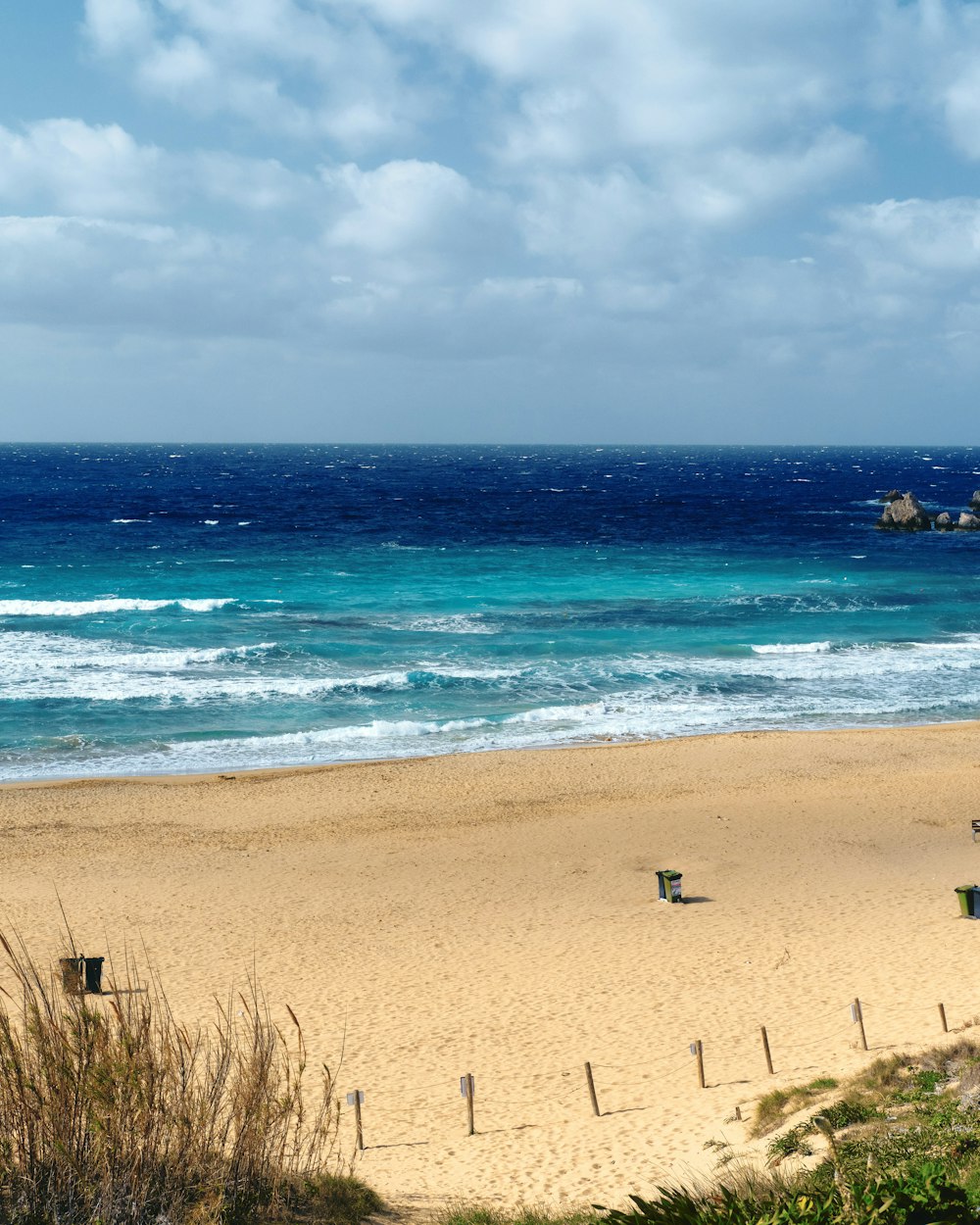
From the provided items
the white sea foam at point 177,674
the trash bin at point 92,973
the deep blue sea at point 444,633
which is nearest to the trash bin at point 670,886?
the trash bin at point 92,973

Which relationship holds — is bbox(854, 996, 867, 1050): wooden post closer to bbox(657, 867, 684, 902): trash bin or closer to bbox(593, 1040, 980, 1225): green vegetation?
bbox(593, 1040, 980, 1225): green vegetation

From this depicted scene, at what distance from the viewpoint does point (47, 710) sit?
110 feet

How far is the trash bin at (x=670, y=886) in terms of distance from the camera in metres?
19.8

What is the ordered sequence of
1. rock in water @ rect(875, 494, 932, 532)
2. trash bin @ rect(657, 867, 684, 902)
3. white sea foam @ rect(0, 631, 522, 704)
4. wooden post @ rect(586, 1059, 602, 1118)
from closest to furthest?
wooden post @ rect(586, 1059, 602, 1118) → trash bin @ rect(657, 867, 684, 902) → white sea foam @ rect(0, 631, 522, 704) → rock in water @ rect(875, 494, 932, 532)

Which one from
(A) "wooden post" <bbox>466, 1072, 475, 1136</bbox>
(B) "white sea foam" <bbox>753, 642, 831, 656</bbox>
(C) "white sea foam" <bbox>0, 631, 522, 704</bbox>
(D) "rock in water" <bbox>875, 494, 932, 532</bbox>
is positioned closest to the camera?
(A) "wooden post" <bbox>466, 1072, 475, 1136</bbox>

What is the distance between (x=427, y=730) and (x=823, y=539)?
55.7 metres

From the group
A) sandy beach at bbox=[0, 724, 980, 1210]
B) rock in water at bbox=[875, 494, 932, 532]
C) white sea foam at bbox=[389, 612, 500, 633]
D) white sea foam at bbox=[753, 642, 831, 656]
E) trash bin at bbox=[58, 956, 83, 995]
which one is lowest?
sandy beach at bbox=[0, 724, 980, 1210]

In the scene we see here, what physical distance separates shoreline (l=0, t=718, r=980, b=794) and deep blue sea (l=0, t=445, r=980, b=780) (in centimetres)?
57

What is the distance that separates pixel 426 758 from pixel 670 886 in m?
11.7

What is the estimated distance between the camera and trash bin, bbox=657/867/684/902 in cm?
1983

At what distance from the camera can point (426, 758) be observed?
3016 cm

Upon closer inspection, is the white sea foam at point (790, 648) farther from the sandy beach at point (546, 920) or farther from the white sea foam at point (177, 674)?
the sandy beach at point (546, 920)

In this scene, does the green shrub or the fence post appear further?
the fence post

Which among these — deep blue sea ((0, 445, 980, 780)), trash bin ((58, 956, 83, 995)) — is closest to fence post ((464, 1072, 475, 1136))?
trash bin ((58, 956, 83, 995))
